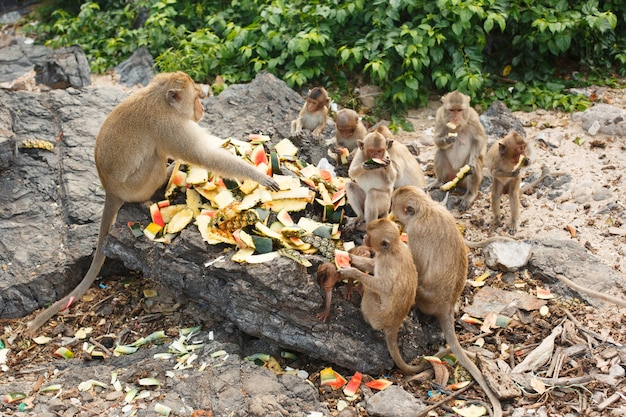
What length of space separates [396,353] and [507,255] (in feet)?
6.84

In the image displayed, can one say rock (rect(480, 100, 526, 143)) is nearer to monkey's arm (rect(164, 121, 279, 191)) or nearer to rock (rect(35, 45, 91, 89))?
monkey's arm (rect(164, 121, 279, 191))

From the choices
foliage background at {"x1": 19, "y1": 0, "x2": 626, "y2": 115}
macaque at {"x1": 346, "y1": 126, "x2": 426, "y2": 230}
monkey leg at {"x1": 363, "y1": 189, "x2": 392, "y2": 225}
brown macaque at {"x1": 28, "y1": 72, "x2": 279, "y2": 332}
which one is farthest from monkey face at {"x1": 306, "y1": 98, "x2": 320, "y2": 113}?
brown macaque at {"x1": 28, "y1": 72, "x2": 279, "y2": 332}

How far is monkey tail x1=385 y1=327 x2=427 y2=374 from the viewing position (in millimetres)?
5707

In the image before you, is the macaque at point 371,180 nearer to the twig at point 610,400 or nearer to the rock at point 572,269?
the rock at point 572,269

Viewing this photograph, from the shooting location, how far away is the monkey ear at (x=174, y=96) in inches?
251

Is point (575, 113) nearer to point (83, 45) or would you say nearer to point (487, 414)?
point (487, 414)

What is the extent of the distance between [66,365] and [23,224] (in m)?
1.92

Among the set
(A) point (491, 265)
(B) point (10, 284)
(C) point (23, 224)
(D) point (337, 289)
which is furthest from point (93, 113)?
(A) point (491, 265)

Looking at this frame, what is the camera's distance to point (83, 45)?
41.8 ft

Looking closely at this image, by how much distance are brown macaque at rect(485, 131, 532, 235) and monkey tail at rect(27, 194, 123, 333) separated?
4.04 meters

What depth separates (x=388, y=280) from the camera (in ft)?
18.3

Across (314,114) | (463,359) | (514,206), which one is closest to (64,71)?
(314,114)

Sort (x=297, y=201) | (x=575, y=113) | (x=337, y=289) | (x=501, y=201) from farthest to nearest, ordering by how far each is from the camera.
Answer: (x=575, y=113), (x=501, y=201), (x=297, y=201), (x=337, y=289)

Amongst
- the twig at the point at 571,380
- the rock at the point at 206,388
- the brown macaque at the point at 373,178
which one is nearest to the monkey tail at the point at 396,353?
the rock at the point at 206,388
